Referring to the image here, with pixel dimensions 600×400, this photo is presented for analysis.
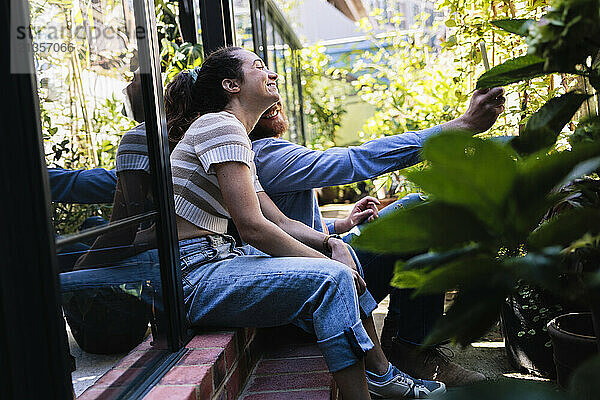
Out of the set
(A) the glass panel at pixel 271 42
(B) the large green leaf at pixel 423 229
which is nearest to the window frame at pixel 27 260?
(B) the large green leaf at pixel 423 229

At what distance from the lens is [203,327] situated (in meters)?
1.69

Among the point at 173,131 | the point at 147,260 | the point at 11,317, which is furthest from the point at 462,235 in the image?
the point at 173,131

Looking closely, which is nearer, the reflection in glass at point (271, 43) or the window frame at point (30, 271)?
the window frame at point (30, 271)

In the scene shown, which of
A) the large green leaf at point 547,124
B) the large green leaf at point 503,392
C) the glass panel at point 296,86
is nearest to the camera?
the large green leaf at point 503,392

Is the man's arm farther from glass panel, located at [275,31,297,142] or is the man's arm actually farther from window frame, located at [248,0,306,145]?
glass panel, located at [275,31,297,142]

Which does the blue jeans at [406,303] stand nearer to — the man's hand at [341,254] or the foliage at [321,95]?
the man's hand at [341,254]

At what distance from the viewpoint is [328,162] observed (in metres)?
2.09

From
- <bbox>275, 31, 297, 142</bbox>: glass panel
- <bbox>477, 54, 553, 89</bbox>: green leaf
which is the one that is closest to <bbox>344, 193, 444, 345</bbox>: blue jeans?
<bbox>477, 54, 553, 89</bbox>: green leaf

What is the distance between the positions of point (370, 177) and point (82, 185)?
1.14m

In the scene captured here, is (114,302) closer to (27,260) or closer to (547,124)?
(27,260)

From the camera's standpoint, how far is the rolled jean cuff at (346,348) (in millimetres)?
1478

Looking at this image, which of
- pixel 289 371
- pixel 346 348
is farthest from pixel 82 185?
pixel 289 371

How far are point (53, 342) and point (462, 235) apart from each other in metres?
0.68

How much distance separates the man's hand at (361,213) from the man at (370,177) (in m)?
0.04
